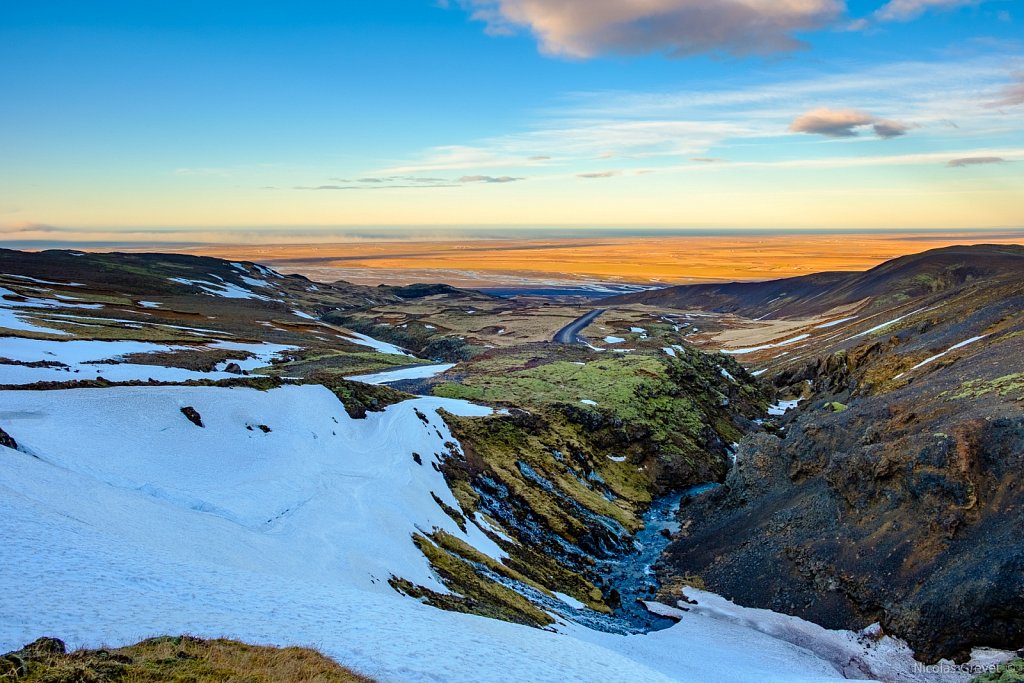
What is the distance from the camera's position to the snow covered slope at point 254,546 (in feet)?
48.9

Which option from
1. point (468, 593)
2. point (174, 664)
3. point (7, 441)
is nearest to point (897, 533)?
point (468, 593)

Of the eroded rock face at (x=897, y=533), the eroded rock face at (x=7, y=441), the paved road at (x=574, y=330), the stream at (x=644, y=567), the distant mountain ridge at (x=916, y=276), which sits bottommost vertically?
the stream at (x=644, y=567)

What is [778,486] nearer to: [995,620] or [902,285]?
[995,620]

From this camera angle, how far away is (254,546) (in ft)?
70.8

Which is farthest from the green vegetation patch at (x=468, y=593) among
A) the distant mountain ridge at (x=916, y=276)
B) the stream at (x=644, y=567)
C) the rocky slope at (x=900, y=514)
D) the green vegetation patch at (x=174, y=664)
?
the distant mountain ridge at (x=916, y=276)

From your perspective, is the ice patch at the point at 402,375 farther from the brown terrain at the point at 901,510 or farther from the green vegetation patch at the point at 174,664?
the green vegetation patch at the point at 174,664

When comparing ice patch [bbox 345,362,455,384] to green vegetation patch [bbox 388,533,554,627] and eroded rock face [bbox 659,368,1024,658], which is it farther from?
green vegetation patch [bbox 388,533,554,627]

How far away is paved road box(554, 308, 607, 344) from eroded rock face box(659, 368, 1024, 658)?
66343mm

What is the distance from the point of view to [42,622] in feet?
41.9

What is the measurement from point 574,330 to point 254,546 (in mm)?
108937

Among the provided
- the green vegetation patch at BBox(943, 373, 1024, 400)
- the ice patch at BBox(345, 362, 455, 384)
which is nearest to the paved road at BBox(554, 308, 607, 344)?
the ice patch at BBox(345, 362, 455, 384)

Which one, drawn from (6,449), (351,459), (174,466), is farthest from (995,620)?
(6,449)

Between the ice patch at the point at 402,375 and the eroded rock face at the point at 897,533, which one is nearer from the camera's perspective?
the eroded rock face at the point at 897,533

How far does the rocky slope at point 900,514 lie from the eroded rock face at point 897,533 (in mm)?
71
